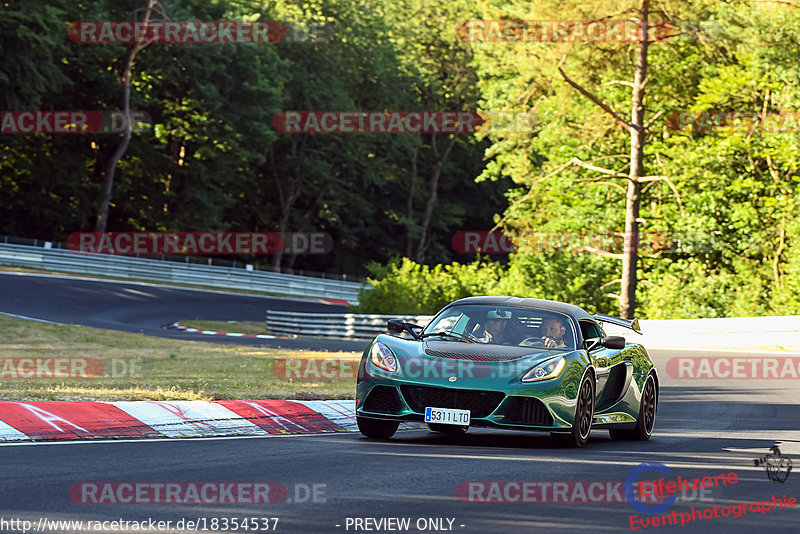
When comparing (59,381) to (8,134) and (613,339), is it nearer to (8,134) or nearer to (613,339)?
(613,339)

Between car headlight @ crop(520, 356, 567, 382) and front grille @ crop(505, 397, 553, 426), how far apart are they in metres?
0.20

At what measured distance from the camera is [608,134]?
146 ft

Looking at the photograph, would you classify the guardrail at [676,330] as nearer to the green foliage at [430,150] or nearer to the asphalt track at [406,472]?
the green foliage at [430,150]

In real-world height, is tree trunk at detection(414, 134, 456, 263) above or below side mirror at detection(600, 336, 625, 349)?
above

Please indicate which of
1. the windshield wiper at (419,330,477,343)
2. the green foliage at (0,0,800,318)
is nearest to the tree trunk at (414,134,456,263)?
the green foliage at (0,0,800,318)

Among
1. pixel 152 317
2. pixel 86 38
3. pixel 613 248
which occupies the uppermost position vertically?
pixel 86 38

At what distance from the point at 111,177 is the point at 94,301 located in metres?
20.7

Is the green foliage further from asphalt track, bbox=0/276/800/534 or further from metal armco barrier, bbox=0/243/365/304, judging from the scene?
asphalt track, bbox=0/276/800/534

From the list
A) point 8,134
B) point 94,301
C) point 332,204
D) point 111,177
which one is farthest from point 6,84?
point 332,204

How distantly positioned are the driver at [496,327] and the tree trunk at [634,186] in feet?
85.5

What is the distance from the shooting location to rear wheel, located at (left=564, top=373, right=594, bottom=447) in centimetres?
1119

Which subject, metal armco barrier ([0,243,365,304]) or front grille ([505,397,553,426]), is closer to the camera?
front grille ([505,397,553,426])

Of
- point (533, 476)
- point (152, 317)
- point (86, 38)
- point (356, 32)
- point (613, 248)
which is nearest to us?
point (533, 476)

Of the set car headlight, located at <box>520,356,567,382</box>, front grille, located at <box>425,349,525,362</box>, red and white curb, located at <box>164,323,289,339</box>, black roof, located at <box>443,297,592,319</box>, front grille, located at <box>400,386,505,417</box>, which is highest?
black roof, located at <box>443,297,592,319</box>
